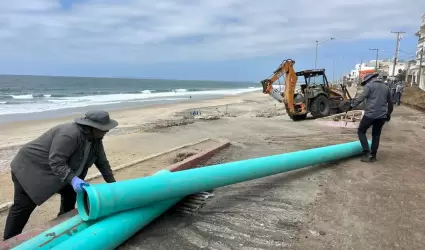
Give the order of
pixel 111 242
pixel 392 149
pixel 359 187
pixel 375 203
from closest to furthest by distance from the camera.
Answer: pixel 111 242 < pixel 375 203 < pixel 359 187 < pixel 392 149

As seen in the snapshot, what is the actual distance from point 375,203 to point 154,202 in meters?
2.54

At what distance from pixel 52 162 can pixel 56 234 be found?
1.89 ft

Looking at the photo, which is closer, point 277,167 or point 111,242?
point 111,242

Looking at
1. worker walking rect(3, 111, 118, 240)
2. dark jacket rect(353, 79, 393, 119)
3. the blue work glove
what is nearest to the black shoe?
dark jacket rect(353, 79, 393, 119)

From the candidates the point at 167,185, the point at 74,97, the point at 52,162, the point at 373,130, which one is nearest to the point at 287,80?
the point at 373,130

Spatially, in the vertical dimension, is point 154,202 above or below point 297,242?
above

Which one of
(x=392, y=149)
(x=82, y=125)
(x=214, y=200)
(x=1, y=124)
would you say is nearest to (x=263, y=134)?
(x=392, y=149)

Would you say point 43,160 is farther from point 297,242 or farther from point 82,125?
point 297,242

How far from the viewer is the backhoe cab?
50.2 ft

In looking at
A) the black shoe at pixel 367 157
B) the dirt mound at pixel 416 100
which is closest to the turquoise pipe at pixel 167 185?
the black shoe at pixel 367 157

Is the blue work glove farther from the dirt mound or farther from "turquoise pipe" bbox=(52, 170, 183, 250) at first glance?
the dirt mound

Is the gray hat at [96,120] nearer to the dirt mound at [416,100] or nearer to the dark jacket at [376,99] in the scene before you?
the dark jacket at [376,99]

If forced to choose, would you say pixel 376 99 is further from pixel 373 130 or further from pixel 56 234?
pixel 56 234

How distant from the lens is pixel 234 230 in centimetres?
361
